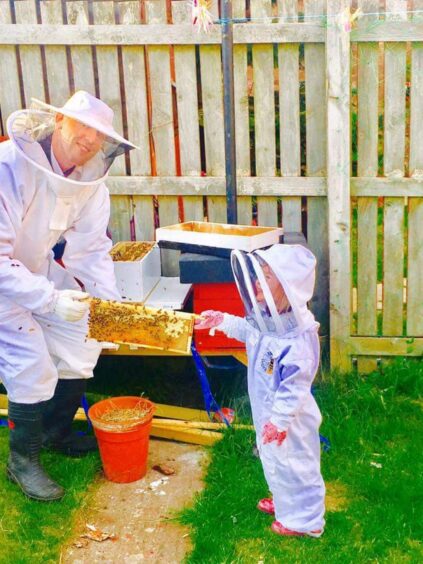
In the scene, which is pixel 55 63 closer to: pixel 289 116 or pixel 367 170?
pixel 289 116

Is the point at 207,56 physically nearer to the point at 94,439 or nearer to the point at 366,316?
the point at 366,316

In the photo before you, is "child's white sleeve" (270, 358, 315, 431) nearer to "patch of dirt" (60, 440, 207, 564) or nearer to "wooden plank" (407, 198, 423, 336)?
"patch of dirt" (60, 440, 207, 564)

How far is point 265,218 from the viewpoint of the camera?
17.1 feet

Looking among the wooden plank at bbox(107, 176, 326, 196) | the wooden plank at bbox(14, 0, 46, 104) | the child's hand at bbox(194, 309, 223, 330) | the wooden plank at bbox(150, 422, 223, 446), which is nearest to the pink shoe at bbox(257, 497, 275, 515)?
the wooden plank at bbox(150, 422, 223, 446)

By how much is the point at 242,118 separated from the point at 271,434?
8.15 ft

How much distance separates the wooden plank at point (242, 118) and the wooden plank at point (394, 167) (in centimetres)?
90

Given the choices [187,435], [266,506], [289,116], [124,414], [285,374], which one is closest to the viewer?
[285,374]

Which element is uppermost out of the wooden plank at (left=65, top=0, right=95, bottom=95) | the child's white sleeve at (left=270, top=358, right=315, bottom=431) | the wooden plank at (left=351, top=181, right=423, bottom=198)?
the wooden plank at (left=65, top=0, right=95, bottom=95)

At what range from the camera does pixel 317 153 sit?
5066 millimetres

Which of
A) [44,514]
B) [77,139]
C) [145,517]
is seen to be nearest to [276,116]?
[77,139]

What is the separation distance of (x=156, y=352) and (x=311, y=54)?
2.15 meters

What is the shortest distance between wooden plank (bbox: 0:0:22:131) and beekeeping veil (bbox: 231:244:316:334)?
2597 mm

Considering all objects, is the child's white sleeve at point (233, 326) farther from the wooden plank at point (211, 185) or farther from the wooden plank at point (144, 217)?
the wooden plank at point (144, 217)

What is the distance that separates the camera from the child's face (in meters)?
3.31
